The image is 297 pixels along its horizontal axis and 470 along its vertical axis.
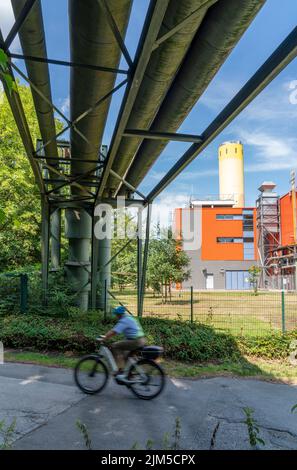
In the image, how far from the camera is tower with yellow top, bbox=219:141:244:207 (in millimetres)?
82250

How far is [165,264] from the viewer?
3173cm

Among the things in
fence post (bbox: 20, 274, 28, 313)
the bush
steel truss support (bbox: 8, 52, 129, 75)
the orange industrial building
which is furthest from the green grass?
the orange industrial building

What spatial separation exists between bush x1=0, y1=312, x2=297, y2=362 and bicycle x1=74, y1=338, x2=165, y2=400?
2952 mm

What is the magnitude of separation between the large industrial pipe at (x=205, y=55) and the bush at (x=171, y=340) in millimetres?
5419

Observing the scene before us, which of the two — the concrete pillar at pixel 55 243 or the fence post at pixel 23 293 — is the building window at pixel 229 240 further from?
the fence post at pixel 23 293

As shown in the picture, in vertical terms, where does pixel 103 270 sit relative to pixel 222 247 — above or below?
below

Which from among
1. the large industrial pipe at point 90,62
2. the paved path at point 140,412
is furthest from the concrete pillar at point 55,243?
the paved path at point 140,412

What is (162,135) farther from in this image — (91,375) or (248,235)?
(248,235)

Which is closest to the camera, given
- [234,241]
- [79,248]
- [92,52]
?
[92,52]

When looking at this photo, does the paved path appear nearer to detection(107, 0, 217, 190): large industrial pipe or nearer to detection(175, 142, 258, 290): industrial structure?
detection(107, 0, 217, 190): large industrial pipe

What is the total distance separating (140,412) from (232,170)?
265ft

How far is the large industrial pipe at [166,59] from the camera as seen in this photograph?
4395 millimetres

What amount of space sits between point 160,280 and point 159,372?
25267 mm

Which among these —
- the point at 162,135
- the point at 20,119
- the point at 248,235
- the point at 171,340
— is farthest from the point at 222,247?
the point at 20,119
